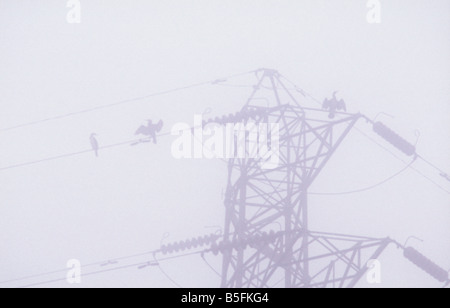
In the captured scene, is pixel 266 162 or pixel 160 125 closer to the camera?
pixel 266 162

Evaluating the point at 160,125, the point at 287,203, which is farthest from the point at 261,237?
the point at 160,125

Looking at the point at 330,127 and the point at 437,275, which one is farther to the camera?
the point at 330,127
